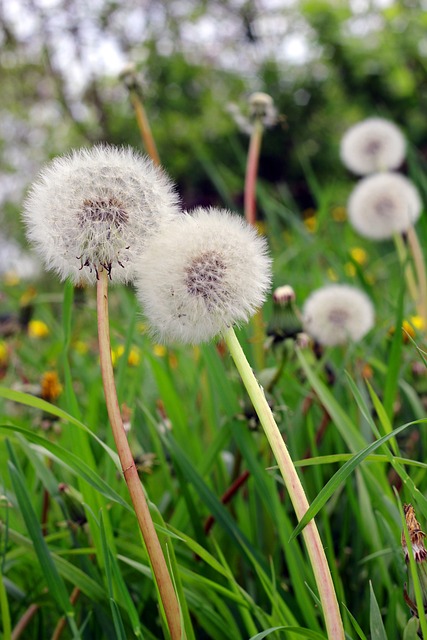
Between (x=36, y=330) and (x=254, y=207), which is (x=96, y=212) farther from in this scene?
(x=36, y=330)

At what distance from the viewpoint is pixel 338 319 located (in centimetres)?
158

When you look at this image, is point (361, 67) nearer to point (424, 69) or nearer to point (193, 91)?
point (424, 69)

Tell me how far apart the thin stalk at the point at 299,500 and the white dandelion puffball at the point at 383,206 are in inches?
59.3

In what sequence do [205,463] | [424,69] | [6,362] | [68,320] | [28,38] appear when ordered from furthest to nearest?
[28,38], [424,69], [6,362], [205,463], [68,320]

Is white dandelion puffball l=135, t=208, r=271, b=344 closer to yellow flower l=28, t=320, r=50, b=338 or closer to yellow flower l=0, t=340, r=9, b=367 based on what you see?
yellow flower l=0, t=340, r=9, b=367

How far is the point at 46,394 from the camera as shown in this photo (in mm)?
1476

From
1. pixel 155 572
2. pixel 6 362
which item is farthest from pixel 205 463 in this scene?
pixel 6 362

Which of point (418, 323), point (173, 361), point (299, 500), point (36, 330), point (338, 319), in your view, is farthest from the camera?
point (36, 330)

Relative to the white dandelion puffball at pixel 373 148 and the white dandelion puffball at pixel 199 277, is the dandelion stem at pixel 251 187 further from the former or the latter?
the white dandelion puffball at pixel 199 277

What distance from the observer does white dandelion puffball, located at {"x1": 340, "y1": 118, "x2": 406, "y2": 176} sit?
238 cm

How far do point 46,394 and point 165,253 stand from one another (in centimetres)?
81

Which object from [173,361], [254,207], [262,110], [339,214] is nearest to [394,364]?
[254,207]

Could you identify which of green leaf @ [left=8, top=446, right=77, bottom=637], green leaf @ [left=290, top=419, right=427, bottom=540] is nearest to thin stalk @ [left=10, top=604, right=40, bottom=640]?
green leaf @ [left=8, top=446, right=77, bottom=637]

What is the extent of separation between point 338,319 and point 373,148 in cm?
108
